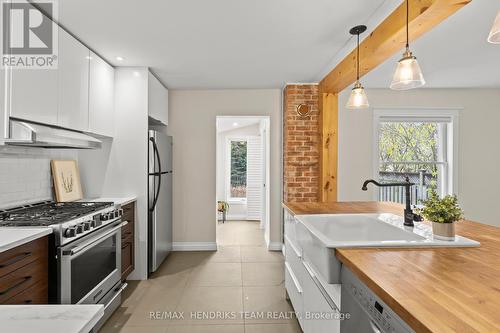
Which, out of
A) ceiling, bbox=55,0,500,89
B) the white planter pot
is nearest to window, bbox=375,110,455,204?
ceiling, bbox=55,0,500,89

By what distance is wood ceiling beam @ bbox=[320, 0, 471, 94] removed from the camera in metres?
1.69

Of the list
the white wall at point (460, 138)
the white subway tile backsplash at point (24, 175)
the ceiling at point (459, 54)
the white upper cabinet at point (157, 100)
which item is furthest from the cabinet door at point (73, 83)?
the white wall at point (460, 138)

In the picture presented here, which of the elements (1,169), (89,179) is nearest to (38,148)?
(1,169)

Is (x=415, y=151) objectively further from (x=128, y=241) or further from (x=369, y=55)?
(x=128, y=241)

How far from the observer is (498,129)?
14.3 feet

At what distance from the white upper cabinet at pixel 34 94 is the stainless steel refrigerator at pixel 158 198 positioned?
117cm

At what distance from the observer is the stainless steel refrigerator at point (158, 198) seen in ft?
10.9

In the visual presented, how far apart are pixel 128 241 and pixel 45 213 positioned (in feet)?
3.56

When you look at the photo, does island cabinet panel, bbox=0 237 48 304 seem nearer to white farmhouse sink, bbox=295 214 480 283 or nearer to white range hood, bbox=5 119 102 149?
white range hood, bbox=5 119 102 149

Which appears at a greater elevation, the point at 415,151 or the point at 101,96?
the point at 101,96

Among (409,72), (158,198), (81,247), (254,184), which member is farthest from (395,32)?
(254,184)

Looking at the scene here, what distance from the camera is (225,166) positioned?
6.70 m

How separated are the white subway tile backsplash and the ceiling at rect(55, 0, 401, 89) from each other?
113 centimetres

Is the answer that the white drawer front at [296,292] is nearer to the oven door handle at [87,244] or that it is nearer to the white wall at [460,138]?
the oven door handle at [87,244]
